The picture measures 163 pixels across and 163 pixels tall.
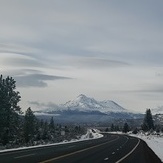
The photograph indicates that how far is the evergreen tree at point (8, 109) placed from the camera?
81.6m

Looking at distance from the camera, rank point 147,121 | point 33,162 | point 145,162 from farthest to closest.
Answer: point 147,121 < point 145,162 < point 33,162

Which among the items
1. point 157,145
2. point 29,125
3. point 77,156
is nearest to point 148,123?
point 29,125

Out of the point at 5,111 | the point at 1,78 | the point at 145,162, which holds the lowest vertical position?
the point at 145,162

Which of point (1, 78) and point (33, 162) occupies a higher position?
point (1, 78)

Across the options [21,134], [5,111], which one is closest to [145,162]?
[5,111]

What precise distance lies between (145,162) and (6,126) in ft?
186

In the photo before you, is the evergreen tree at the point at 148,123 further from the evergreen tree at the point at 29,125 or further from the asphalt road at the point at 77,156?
the asphalt road at the point at 77,156

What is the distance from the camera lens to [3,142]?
81312mm

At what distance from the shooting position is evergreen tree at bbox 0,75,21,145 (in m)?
81.6

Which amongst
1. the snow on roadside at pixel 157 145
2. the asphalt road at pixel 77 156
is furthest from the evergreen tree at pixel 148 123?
the asphalt road at pixel 77 156

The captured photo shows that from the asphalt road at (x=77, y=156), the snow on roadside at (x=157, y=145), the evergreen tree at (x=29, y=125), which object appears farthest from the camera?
the evergreen tree at (x=29, y=125)

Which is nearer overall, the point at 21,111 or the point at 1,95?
the point at 1,95

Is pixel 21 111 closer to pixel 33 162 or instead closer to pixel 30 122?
pixel 30 122

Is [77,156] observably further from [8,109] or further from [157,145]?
[8,109]
